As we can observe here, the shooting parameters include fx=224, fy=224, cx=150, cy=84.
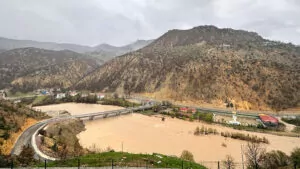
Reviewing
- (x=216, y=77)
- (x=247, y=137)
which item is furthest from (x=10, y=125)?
(x=216, y=77)

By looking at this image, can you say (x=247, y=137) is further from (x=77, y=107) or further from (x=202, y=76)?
(x=77, y=107)

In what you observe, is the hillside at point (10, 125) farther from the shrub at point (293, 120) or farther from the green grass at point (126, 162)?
the shrub at point (293, 120)

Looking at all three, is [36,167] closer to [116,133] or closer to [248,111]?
[116,133]

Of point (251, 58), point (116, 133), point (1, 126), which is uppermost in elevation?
point (251, 58)

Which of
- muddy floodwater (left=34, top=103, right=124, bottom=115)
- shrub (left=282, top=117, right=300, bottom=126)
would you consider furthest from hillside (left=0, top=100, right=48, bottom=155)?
shrub (left=282, top=117, right=300, bottom=126)

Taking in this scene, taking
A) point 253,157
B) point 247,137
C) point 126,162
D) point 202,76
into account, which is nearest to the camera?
point 126,162

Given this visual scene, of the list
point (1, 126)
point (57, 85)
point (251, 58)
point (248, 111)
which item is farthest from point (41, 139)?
point (57, 85)
